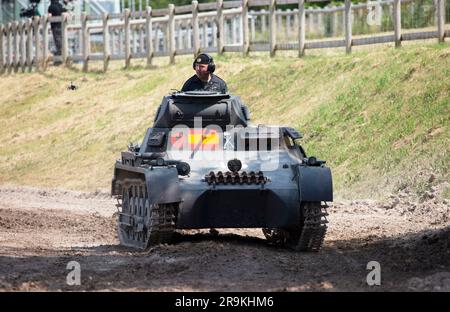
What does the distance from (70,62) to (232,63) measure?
421 inches

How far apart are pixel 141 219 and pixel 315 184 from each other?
7.95ft

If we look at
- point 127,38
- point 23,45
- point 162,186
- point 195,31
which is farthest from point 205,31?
point 162,186

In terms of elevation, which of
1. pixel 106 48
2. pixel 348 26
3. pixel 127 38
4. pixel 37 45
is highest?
pixel 348 26

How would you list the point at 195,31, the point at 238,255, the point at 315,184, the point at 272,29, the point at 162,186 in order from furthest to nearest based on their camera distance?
1. the point at 195,31
2. the point at 272,29
3. the point at 315,184
4. the point at 162,186
5. the point at 238,255

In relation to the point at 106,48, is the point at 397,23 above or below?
above

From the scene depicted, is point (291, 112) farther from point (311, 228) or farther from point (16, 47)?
point (16, 47)

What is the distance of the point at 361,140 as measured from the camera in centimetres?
2464

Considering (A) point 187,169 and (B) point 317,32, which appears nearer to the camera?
(A) point 187,169

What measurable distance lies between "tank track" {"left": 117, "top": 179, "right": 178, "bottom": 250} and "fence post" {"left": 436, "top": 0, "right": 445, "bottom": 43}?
1150cm

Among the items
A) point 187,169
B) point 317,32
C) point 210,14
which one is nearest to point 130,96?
point 210,14

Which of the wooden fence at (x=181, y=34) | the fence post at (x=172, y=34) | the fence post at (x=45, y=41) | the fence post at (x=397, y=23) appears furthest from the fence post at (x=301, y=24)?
the fence post at (x=45, y=41)

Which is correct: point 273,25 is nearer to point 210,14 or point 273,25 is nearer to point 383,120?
point 210,14

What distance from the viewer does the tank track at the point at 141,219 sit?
15344mm

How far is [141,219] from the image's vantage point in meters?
16.3
